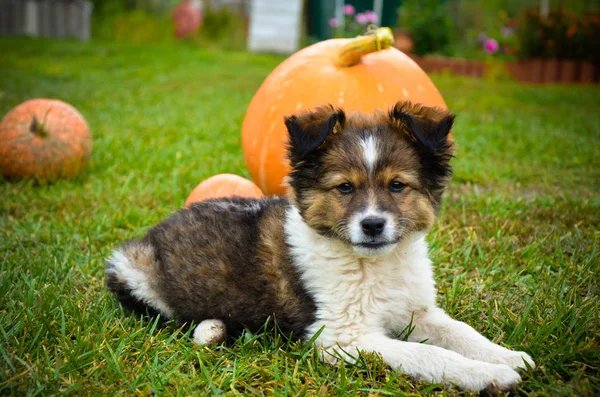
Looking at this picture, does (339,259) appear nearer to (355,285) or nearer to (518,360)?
(355,285)

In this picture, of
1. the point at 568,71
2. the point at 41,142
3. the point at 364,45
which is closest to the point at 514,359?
the point at 364,45

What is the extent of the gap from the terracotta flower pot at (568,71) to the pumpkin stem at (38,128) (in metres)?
12.7

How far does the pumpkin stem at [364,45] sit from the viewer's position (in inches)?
185

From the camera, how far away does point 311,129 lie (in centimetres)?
304

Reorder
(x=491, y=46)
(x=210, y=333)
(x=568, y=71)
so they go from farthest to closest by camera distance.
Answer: (x=491, y=46), (x=568, y=71), (x=210, y=333)

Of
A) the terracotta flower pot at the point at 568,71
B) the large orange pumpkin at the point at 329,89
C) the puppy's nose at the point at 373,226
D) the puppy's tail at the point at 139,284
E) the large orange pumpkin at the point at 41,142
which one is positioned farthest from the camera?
the terracotta flower pot at the point at 568,71

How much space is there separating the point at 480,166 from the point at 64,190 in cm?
443

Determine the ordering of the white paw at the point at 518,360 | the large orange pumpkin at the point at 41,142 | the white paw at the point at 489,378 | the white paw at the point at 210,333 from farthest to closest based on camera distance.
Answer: the large orange pumpkin at the point at 41,142, the white paw at the point at 210,333, the white paw at the point at 518,360, the white paw at the point at 489,378

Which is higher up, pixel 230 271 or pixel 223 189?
pixel 223 189

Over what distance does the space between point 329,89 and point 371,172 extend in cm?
198

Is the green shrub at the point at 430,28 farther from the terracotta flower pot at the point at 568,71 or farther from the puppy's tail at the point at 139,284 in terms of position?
the puppy's tail at the point at 139,284

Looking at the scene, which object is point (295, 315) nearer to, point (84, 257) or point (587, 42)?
point (84, 257)

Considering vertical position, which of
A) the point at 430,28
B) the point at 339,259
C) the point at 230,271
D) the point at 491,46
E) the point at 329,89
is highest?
the point at 430,28

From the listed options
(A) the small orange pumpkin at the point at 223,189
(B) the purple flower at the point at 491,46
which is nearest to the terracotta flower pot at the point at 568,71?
(B) the purple flower at the point at 491,46
